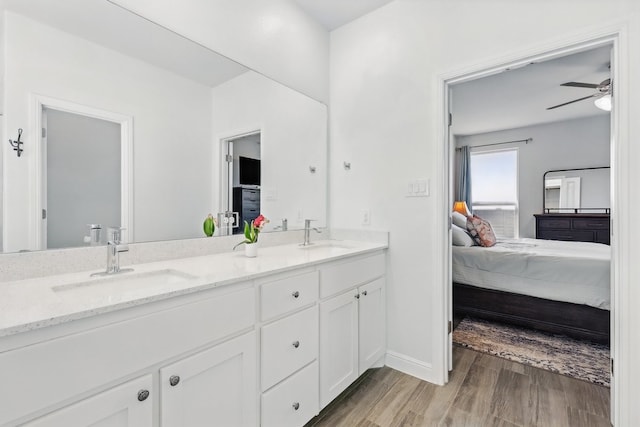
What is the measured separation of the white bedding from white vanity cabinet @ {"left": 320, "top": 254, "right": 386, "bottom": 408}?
1.39 metres

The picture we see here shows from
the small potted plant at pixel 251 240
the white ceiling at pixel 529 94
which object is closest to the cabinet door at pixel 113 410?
the small potted plant at pixel 251 240

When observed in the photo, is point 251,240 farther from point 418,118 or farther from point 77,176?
point 418,118

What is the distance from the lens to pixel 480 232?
3.28 metres

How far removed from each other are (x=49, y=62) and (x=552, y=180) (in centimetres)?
612

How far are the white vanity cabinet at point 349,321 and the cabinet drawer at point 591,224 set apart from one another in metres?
4.06

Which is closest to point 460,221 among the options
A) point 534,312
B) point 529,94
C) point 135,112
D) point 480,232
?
point 480,232

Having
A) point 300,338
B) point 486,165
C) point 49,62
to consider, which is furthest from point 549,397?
point 486,165

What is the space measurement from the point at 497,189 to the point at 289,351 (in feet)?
18.0

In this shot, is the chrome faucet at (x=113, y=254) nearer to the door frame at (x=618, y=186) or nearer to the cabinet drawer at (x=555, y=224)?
the door frame at (x=618, y=186)

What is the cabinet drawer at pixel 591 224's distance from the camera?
4239 mm

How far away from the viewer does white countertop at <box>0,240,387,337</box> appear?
30.1 inches

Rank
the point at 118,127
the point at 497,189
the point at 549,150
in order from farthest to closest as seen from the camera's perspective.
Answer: the point at 497,189, the point at 549,150, the point at 118,127

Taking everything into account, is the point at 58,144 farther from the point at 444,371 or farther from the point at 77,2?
the point at 444,371

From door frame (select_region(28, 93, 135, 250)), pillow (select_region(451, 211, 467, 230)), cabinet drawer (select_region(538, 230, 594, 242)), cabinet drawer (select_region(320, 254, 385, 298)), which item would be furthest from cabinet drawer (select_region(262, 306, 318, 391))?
cabinet drawer (select_region(538, 230, 594, 242))
